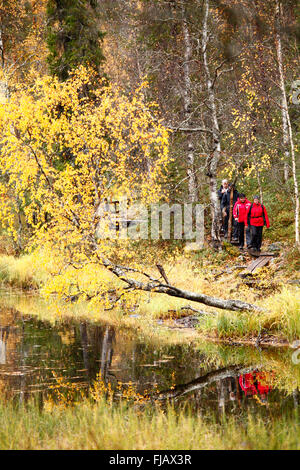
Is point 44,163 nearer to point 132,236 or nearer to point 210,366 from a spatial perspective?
point 210,366

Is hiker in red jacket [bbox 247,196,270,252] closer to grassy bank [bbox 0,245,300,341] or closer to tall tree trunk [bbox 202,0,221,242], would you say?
grassy bank [bbox 0,245,300,341]

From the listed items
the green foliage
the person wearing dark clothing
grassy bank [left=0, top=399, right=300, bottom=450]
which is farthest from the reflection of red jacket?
the green foliage

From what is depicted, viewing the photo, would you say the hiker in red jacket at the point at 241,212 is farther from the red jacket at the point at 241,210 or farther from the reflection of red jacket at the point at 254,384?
the reflection of red jacket at the point at 254,384

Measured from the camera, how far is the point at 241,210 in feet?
57.8

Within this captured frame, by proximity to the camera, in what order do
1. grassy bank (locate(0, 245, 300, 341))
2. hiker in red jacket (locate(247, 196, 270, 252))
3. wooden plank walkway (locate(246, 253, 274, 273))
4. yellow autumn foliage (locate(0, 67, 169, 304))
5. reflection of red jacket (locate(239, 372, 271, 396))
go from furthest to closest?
hiker in red jacket (locate(247, 196, 270, 252))
wooden plank walkway (locate(246, 253, 274, 273))
grassy bank (locate(0, 245, 300, 341))
yellow autumn foliage (locate(0, 67, 169, 304))
reflection of red jacket (locate(239, 372, 271, 396))

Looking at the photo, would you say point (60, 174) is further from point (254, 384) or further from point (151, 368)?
point (254, 384)

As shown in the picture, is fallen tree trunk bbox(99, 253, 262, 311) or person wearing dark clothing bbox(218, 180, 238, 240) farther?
person wearing dark clothing bbox(218, 180, 238, 240)

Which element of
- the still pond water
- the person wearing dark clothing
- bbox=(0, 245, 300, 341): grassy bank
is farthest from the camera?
the person wearing dark clothing

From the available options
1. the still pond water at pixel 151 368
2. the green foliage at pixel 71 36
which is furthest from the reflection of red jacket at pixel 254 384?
the green foliage at pixel 71 36

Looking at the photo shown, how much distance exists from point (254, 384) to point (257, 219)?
9303 millimetres

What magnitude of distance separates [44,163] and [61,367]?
419 centimetres

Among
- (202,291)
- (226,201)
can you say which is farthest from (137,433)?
(226,201)

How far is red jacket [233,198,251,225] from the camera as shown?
57.3ft

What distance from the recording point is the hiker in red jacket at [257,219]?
16703 mm
